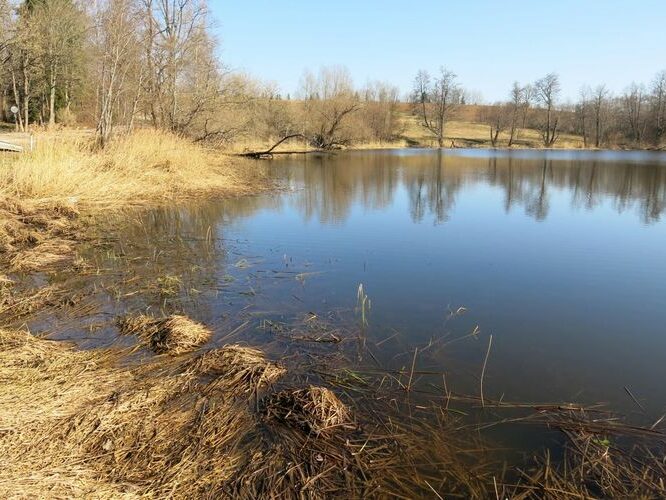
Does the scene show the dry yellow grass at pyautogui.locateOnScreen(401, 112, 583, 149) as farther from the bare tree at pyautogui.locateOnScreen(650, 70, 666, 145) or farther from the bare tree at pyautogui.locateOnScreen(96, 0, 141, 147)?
the bare tree at pyautogui.locateOnScreen(96, 0, 141, 147)

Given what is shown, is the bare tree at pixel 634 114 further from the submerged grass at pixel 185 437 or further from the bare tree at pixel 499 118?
the submerged grass at pixel 185 437

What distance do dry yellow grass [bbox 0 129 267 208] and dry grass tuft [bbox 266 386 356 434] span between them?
9833mm

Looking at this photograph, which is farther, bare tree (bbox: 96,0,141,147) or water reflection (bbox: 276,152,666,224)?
bare tree (bbox: 96,0,141,147)

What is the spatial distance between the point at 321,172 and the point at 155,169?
10.1 m

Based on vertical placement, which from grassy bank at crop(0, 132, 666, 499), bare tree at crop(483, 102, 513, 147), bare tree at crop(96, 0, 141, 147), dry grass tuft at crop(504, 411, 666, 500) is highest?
bare tree at crop(483, 102, 513, 147)

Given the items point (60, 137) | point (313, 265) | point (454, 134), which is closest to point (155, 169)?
point (60, 137)

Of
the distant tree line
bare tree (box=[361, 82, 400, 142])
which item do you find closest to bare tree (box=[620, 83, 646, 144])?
the distant tree line

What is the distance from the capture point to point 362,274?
767 cm

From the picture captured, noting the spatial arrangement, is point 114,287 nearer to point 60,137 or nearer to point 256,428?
point 256,428

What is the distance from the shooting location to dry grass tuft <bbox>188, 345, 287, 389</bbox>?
4195 millimetres

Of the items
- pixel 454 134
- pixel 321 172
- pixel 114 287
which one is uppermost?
pixel 454 134

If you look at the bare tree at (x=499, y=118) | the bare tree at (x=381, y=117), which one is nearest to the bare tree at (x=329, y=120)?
the bare tree at (x=381, y=117)

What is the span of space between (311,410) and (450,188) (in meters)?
17.1

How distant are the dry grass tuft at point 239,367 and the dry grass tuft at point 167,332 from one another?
1.13 feet
